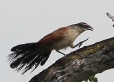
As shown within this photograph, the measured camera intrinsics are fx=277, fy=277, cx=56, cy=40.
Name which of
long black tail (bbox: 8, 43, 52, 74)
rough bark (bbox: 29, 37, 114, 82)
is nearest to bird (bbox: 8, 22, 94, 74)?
long black tail (bbox: 8, 43, 52, 74)

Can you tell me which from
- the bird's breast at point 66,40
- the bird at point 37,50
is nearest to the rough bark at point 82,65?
the bird at point 37,50

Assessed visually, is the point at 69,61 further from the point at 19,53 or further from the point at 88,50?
the point at 19,53

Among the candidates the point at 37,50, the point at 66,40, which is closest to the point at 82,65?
the point at 37,50

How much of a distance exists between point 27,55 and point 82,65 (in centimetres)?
126

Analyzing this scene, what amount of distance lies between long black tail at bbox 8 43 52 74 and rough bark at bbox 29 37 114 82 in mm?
912

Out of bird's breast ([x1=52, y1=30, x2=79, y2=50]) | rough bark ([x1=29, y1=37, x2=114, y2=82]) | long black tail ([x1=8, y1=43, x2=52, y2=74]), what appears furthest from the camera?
bird's breast ([x1=52, y1=30, x2=79, y2=50])

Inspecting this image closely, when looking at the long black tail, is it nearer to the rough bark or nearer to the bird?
the bird

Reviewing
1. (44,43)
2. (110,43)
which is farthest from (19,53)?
(110,43)

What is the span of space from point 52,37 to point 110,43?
118 centimetres

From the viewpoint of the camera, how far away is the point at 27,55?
3418 mm

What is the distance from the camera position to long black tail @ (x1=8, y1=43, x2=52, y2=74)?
10.6 feet

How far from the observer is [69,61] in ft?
7.73

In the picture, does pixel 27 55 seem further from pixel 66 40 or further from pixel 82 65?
pixel 82 65

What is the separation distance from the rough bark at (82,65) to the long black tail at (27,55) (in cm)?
91
